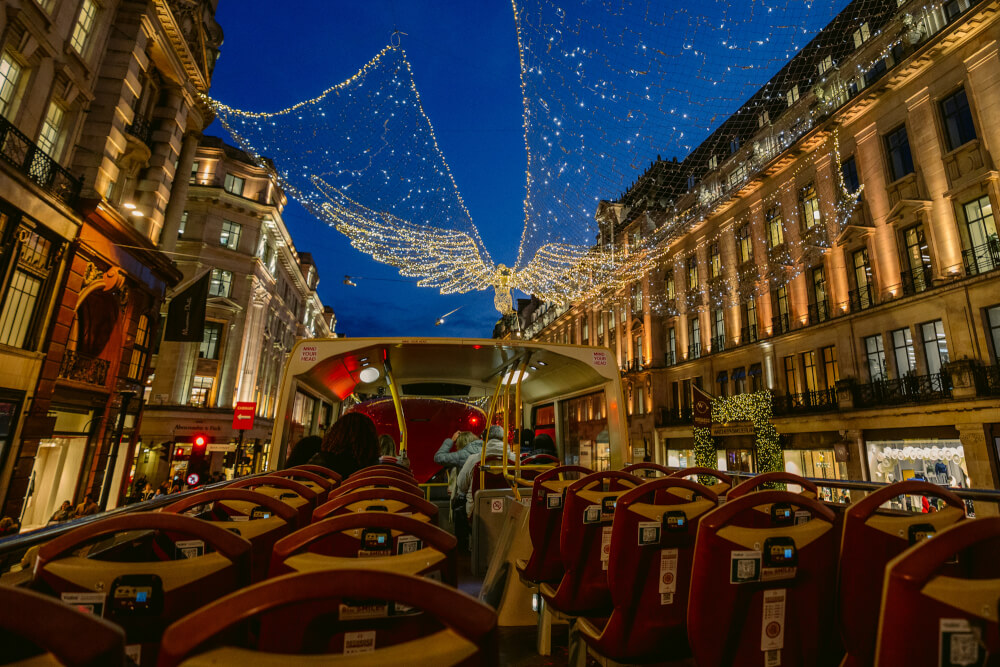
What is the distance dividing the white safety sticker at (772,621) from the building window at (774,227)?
24.6 m

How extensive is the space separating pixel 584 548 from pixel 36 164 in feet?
51.1

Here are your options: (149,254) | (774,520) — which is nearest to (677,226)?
(149,254)

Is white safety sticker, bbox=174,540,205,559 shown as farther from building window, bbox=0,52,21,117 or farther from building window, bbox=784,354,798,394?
building window, bbox=784,354,798,394

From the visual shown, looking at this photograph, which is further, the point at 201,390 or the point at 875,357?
the point at 201,390

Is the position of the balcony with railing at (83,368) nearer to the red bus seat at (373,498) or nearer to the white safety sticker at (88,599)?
the red bus seat at (373,498)

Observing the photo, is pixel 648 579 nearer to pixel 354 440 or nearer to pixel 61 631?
pixel 61 631

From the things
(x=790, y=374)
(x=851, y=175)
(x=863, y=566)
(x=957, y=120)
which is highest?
(x=851, y=175)

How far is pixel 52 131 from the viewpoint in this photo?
12.4 meters

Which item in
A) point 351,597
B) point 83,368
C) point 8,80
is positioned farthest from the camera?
point 83,368

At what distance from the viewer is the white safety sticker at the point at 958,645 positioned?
48.3 inches

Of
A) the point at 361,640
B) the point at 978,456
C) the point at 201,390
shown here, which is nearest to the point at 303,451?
the point at 361,640

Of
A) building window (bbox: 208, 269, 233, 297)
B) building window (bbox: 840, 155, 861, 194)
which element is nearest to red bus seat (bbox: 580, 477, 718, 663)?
building window (bbox: 840, 155, 861, 194)

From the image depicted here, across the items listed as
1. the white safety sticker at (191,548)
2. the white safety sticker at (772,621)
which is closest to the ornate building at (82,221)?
the white safety sticker at (191,548)

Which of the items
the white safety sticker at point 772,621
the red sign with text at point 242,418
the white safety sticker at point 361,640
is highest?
the red sign with text at point 242,418
